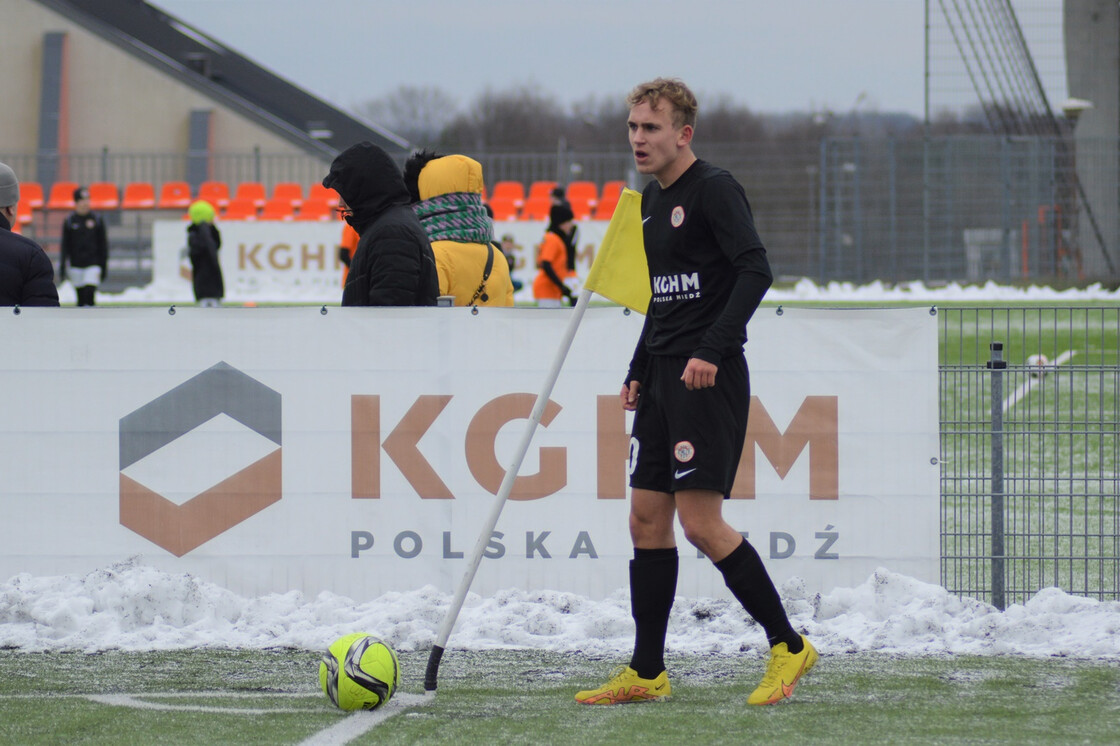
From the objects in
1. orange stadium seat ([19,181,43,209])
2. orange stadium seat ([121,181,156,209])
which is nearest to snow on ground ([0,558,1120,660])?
orange stadium seat ([121,181,156,209])

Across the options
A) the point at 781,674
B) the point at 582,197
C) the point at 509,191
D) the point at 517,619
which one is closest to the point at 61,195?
the point at 509,191

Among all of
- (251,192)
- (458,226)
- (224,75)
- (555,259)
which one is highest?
(224,75)

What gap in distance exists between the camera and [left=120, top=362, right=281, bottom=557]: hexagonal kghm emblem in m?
5.77

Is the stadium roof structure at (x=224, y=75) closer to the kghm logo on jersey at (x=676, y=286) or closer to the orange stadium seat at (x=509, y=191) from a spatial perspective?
the orange stadium seat at (x=509, y=191)

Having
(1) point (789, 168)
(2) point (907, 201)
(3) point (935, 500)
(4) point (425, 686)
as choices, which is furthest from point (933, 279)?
(4) point (425, 686)

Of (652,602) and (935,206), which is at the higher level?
(935,206)

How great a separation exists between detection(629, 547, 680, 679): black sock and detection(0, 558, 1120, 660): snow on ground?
0.65m

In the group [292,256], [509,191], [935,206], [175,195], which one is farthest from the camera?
[175,195]

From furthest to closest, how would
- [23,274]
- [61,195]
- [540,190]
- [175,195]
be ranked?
[61,195] → [175,195] → [540,190] → [23,274]

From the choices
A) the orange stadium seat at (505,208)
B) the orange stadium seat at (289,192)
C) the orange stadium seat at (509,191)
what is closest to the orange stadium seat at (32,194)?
the orange stadium seat at (289,192)

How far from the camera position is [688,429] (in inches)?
169

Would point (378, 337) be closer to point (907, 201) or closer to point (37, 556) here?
point (37, 556)

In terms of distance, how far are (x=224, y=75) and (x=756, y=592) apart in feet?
140

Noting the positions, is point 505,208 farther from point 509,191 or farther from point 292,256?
point 292,256
